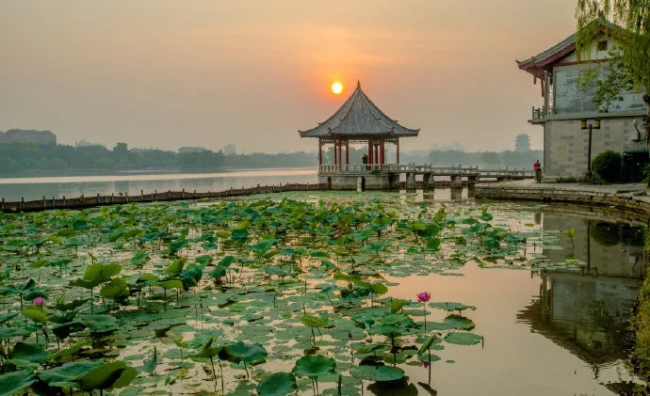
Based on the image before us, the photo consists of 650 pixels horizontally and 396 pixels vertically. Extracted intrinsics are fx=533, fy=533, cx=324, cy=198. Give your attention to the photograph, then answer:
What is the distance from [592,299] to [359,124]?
28.3 metres

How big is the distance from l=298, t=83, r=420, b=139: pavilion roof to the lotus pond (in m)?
23.5

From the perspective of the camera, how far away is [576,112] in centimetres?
2289

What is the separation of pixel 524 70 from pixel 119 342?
2477 cm

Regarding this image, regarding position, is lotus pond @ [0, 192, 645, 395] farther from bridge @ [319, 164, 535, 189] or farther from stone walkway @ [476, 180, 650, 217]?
bridge @ [319, 164, 535, 189]

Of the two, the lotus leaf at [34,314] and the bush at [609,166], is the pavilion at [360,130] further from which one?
the lotus leaf at [34,314]

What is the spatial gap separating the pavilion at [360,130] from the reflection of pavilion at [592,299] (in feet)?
76.4

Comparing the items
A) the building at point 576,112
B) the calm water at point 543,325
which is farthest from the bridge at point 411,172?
the calm water at point 543,325

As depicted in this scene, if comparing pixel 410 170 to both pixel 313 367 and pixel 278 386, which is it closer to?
pixel 313 367

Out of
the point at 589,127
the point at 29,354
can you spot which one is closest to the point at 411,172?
the point at 589,127

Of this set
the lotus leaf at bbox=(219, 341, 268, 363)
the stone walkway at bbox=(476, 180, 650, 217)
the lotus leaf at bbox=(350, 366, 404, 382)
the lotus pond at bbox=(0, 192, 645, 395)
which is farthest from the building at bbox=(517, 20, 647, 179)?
the lotus leaf at bbox=(219, 341, 268, 363)

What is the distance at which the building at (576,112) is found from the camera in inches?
845

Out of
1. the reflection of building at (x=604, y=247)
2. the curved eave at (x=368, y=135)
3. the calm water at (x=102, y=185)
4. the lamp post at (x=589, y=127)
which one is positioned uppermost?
the curved eave at (x=368, y=135)

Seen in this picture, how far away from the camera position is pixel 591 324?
5188 mm

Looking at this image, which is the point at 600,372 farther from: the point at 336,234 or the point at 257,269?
the point at 336,234
